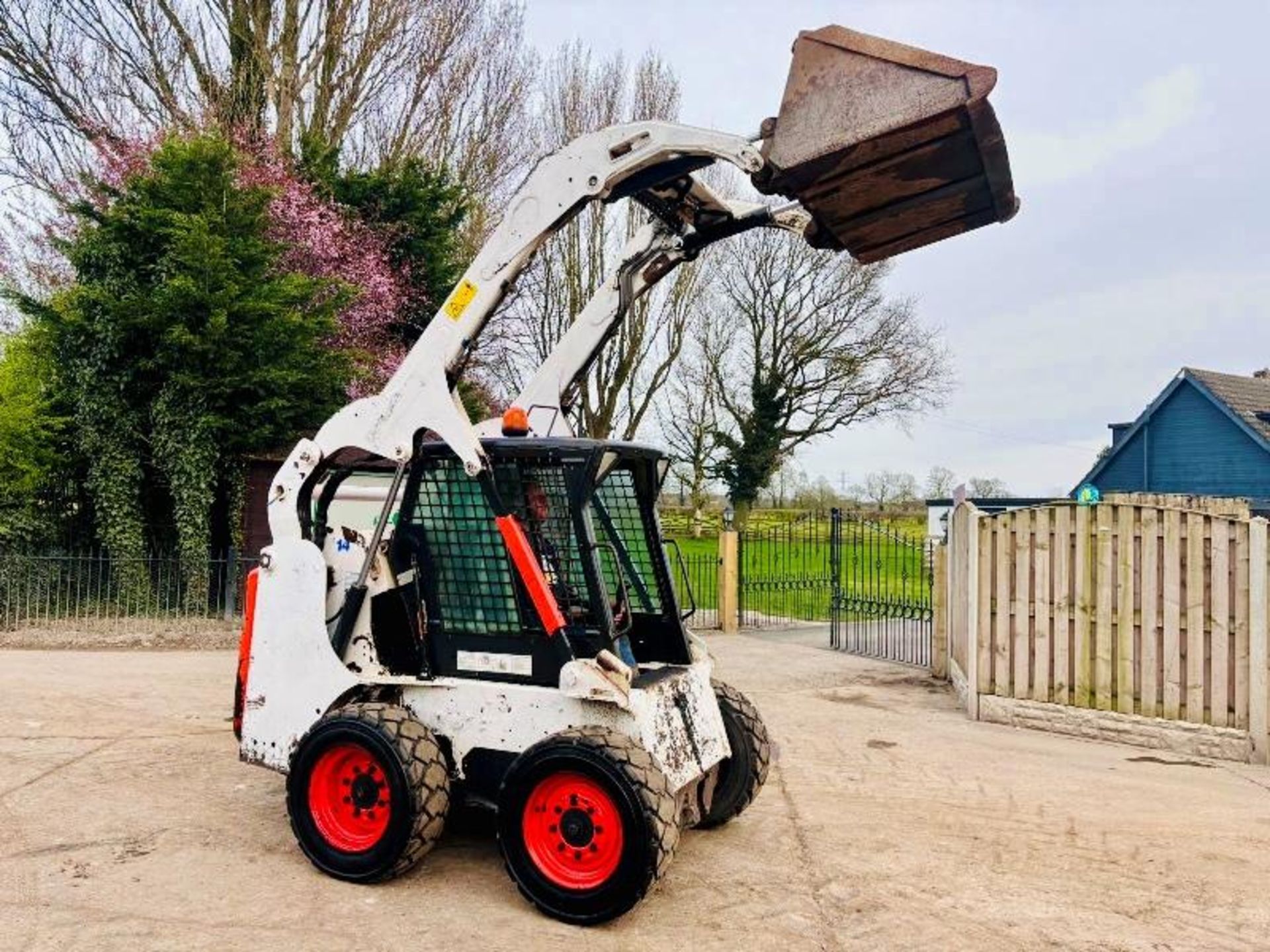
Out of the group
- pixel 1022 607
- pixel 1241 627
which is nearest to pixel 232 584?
pixel 1022 607

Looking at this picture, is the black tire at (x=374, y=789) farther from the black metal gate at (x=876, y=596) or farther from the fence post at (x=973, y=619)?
the black metal gate at (x=876, y=596)

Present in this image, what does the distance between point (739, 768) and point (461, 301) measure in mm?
2888

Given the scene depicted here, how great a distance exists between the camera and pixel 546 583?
461 centimetres

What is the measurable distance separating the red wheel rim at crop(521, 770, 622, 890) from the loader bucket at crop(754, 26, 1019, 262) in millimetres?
2730

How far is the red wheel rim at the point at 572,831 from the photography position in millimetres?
4133

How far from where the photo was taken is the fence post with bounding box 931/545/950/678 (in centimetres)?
1106

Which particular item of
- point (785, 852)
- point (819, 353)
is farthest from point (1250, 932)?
point (819, 353)

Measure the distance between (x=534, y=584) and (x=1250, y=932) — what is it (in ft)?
11.4

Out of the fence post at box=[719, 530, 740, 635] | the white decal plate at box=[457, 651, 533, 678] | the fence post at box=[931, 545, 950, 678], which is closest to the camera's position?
the white decal plate at box=[457, 651, 533, 678]

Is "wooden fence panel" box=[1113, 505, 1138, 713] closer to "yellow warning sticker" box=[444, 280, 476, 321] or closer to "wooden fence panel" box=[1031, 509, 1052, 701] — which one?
"wooden fence panel" box=[1031, 509, 1052, 701]

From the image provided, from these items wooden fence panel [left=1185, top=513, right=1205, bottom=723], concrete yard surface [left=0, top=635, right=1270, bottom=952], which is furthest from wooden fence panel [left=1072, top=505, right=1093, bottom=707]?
wooden fence panel [left=1185, top=513, right=1205, bottom=723]

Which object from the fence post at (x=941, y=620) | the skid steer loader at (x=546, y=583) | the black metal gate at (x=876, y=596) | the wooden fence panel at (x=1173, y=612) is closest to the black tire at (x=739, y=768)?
the skid steer loader at (x=546, y=583)

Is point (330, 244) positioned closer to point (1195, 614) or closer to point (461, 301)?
point (461, 301)

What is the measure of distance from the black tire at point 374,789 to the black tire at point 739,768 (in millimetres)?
1557
